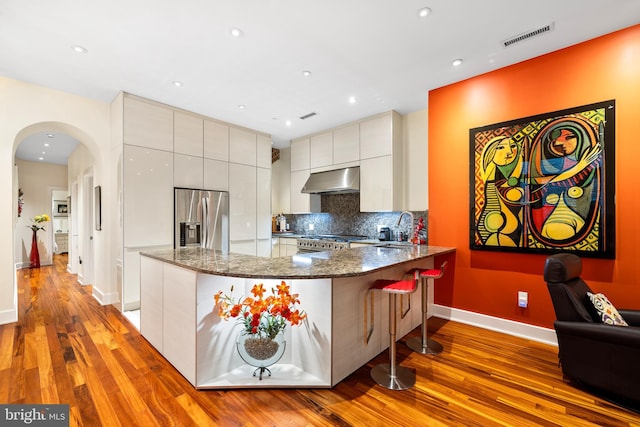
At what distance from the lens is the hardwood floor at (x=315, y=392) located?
1.71m

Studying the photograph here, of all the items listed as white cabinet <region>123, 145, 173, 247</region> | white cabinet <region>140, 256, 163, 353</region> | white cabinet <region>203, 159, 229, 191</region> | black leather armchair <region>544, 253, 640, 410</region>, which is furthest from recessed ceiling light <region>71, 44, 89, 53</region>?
black leather armchair <region>544, 253, 640, 410</region>

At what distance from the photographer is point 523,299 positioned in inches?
112

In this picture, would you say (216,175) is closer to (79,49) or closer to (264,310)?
(79,49)

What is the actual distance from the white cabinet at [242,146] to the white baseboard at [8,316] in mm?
3257

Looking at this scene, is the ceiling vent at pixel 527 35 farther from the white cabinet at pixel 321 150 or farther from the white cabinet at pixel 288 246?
the white cabinet at pixel 288 246

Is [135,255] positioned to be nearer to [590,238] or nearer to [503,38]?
[503,38]

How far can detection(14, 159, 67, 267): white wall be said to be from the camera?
6.92 meters

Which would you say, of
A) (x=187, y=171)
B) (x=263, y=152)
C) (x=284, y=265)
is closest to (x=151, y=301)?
(x=284, y=265)

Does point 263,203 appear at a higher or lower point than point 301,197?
lower

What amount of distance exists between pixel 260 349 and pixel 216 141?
3485 millimetres

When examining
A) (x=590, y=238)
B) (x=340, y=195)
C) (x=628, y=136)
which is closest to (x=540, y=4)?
(x=628, y=136)

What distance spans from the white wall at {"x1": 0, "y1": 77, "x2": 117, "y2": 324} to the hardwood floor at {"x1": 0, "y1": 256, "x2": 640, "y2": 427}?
0.88 m

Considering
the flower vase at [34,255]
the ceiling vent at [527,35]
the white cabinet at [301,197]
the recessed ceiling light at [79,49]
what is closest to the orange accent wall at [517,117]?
the ceiling vent at [527,35]

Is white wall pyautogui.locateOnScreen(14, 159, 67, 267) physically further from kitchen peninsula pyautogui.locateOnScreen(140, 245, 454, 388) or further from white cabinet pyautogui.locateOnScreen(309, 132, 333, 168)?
kitchen peninsula pyautogui.locateOnScreen(140, 245, 454, 388)
